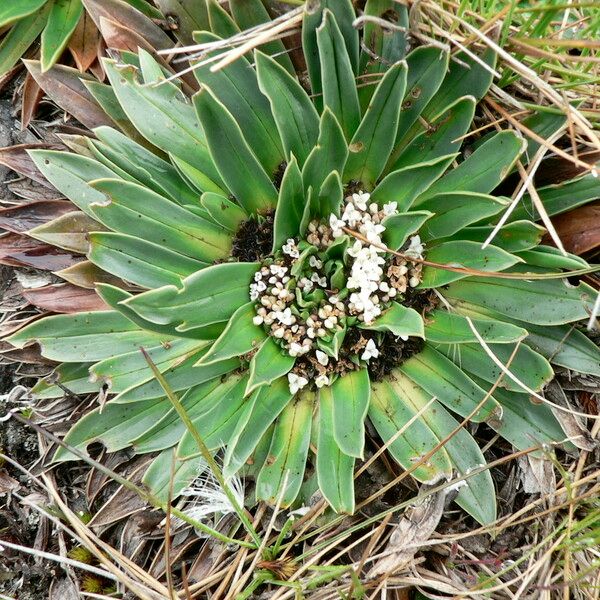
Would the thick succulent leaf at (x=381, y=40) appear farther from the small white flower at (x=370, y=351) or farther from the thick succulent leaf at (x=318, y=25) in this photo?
the small white flower at (x=370, y=351)

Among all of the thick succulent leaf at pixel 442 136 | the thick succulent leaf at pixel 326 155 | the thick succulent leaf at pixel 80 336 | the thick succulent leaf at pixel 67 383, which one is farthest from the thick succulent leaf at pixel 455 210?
the thick succulent leaf at pixel 67 383

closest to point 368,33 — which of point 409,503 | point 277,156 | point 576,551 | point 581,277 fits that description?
point 277,156

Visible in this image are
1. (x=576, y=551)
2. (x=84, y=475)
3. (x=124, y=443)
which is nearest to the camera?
(x=576, y=551)

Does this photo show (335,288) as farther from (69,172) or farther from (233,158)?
(69,172)

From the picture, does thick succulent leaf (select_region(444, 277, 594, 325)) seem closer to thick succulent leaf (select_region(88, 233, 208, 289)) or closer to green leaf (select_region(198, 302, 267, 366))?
green leaf (select_region(198, 302, 267, 366))

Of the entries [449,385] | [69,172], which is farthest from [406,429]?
[69,172]

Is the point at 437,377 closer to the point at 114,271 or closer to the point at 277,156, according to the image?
the point at 277,156
